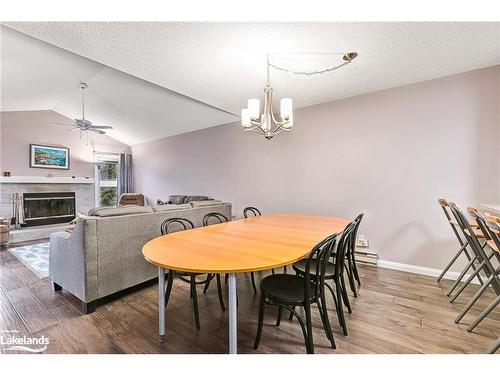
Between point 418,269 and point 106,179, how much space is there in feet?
23.8

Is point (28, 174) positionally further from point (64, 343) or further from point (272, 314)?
point (272, 314)

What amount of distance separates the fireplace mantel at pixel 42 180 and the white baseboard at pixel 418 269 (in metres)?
6.68

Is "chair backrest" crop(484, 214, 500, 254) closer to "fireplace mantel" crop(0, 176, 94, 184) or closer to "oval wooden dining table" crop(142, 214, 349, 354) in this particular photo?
"oval wooden dining table" crop(142, 214, 349, 354)

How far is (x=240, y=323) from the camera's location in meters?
1.79

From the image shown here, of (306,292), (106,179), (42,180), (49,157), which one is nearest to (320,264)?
(306,292)

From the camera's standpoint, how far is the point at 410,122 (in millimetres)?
2775

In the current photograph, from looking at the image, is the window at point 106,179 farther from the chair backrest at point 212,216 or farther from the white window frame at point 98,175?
the chair backrest at point 212,216

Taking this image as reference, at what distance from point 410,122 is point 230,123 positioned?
118 inches

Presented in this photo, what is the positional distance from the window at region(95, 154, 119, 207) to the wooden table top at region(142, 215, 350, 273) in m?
5.63

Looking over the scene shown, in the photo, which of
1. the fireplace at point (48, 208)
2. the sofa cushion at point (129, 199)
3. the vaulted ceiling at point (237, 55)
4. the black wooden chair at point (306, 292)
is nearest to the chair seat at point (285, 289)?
the black wooden chair at point (306, 292)

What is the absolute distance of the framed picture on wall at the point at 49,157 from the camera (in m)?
5.14

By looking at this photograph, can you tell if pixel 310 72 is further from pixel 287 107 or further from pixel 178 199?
pixel 178 199

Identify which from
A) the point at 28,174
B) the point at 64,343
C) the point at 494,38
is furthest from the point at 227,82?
the point at 28,174

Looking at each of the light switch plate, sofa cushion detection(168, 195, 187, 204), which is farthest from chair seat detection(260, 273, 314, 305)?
sofa cushion detection(168, 195, 187, 204)
